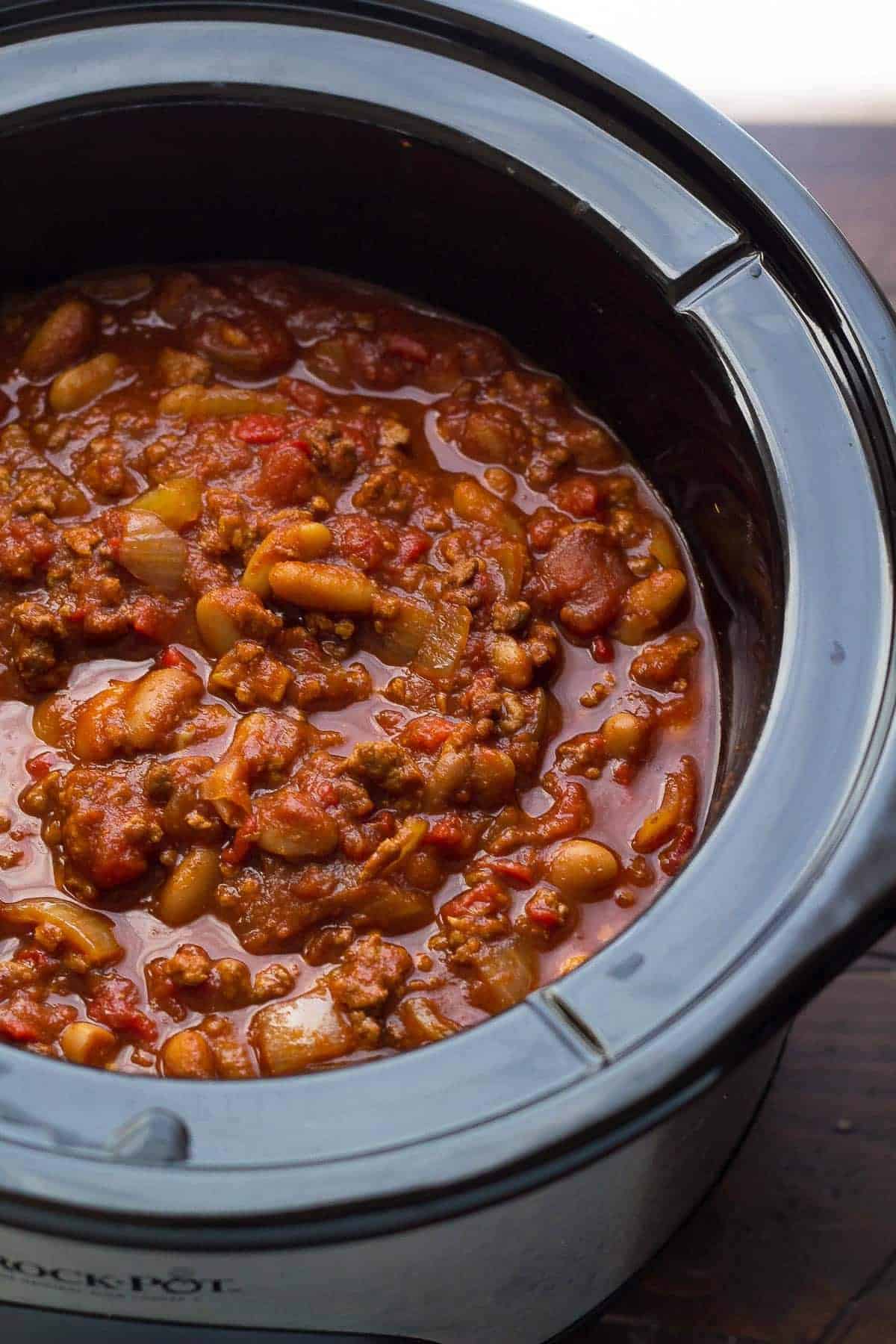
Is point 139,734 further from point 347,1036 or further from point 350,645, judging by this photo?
point 347,1036

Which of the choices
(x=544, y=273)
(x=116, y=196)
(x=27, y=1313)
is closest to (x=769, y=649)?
(x=544, y=273)

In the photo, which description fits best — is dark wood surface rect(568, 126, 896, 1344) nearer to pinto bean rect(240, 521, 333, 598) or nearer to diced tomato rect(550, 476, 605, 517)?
diced tomato rect(550, 476, 605, 517)

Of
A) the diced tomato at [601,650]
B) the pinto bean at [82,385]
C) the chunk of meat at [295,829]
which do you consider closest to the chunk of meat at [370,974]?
the chunk of meat at [295,829]

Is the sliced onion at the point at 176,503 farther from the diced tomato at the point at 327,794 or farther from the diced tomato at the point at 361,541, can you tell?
the diced tomato at the point at 327,794

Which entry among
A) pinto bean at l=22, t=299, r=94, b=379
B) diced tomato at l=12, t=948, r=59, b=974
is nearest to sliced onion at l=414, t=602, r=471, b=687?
diced tomato at l=12, t=948, r=59, b=974

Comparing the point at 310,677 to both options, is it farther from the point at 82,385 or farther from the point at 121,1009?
the point at 82,385

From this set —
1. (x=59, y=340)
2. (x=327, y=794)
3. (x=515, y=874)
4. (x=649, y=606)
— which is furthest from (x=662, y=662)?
(x=59, y=340)
